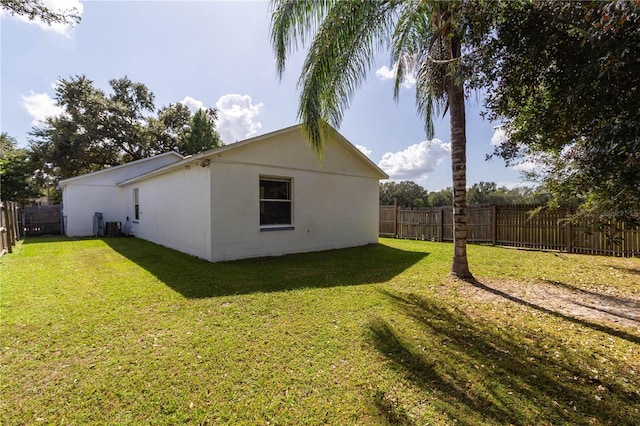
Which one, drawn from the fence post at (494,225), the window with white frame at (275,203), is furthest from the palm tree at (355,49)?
the fence post at (494,225)

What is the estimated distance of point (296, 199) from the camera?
9555 millimetres

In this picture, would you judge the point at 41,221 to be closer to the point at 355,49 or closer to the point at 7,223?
the point at 7,223

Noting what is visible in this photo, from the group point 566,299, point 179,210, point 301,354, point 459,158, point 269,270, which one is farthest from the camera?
point 179,210

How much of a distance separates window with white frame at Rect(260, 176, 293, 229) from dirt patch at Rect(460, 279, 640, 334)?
227 inches

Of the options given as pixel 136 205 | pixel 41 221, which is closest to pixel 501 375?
pixel 136 205

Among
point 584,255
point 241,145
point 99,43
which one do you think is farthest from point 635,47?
point 99,43

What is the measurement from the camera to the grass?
7.47 ft

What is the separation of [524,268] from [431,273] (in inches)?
113

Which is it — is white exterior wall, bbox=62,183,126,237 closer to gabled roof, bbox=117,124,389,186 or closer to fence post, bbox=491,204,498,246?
gabled roof, bbox=117,124,389,186

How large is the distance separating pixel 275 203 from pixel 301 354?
6.56m

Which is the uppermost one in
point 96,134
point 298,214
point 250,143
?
point 96,134

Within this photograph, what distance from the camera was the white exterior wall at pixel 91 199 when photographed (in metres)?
14.6

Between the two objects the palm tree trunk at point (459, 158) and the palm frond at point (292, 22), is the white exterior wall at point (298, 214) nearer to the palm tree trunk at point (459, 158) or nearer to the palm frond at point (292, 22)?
the palm frond at point (292, 22)

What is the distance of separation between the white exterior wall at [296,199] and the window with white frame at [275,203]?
22 cm
